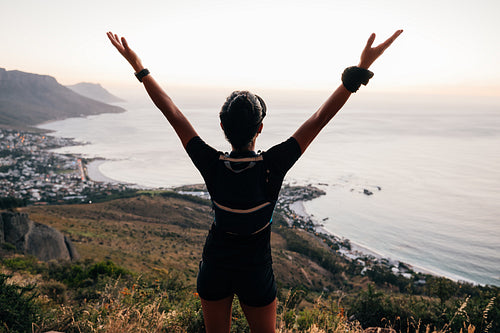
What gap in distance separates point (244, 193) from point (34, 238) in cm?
2339

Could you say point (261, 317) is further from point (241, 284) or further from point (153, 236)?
point (153, 236)

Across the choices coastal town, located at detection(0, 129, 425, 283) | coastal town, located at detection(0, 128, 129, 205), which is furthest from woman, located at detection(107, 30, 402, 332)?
coastal town, located at detection(0, 128, 129, 205)

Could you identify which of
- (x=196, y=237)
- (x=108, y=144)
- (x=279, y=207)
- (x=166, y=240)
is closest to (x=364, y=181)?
(x=279, y=207)

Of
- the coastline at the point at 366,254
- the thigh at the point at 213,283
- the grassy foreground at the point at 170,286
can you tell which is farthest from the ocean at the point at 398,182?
the thigh at the point at 213,283

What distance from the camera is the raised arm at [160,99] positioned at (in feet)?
4.91

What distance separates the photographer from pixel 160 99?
62.4 inches

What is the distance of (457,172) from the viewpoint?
6894 cm

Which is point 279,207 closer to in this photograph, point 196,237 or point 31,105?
point 196,237

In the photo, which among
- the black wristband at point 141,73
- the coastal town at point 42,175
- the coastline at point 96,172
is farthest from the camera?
the coastline at point 96,172

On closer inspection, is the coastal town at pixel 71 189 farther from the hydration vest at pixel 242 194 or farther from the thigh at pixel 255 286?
the hydration vest at pixel 242 194

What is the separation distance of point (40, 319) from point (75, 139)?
5544 inches

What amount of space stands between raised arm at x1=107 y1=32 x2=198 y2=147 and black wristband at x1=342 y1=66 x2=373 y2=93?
2.85 ft

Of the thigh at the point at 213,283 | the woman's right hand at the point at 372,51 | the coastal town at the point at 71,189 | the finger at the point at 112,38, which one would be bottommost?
the coastal town at the point at 71,189

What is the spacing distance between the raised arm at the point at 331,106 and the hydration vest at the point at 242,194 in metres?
0.26
